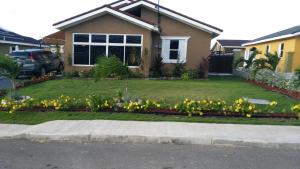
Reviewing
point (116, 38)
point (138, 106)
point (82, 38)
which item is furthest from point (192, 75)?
point (138, 106)

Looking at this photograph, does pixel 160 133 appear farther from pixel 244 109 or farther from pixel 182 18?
pixel 182 18

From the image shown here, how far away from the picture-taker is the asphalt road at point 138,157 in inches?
162

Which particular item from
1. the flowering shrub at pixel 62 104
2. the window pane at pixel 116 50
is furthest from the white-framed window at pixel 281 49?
the flowering shrub at pixel 62 104

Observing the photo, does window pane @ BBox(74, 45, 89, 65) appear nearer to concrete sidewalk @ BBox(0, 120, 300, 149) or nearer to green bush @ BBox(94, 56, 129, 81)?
green bush @ BBox(94, 56, 129, 81)

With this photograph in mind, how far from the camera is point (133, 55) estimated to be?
1539 cm

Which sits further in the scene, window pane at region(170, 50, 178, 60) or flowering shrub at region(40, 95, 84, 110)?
window pane at region(170, 50, 178, 60)

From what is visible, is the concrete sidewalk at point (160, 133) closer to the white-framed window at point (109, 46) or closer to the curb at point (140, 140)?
the curb at point (140, 140)

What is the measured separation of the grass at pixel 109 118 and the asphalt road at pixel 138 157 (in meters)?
1.51

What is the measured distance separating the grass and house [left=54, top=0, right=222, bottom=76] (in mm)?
8927

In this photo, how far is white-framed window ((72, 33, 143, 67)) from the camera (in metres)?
15.5

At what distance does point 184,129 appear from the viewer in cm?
575

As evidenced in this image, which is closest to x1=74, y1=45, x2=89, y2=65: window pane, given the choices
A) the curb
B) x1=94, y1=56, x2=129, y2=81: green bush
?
x1=94, y1=56, x2=129, y2=81: green bush

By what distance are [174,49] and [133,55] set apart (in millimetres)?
3269

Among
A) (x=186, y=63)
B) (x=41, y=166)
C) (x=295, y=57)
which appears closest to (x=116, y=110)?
(x=41, y=166)
